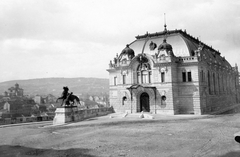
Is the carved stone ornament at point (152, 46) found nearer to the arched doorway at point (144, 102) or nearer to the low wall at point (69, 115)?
the arched doorway at point (144, 102)

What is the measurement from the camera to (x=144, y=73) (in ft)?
131

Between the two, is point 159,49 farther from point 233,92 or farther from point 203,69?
point 233,92

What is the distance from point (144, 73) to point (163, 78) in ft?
12.4

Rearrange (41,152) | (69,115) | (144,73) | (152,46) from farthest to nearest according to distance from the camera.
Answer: (152,46)
(144,73)
(69,115)
(41,152)

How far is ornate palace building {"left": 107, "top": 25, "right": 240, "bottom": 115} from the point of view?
121ft

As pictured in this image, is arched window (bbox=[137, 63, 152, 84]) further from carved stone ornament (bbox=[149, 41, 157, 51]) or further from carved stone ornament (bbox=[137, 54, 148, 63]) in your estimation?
carved stone ornament (bbox=[149, 41, 157, 51])

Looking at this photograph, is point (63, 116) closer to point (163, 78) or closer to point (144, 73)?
point (144, 73)

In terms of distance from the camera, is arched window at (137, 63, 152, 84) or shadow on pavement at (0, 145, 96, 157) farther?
arched window at (137, 63, 152, 84)

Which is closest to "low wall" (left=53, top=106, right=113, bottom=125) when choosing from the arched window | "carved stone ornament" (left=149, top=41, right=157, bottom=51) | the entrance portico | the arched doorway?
the entrance portico

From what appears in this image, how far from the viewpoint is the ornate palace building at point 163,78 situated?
121ft

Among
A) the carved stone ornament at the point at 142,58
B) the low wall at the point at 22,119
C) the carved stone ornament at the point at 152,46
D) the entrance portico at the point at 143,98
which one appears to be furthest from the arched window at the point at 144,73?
the low wall at the point at 22,119

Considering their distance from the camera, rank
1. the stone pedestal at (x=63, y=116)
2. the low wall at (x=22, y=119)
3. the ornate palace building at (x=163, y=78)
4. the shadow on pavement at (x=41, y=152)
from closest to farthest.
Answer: the shadow on pavement at (x=41, y=152), the stone pedestal at (x=63, y=116), the low wall at (x=22, y=119), the ornate palace building at (x=163, y=78)

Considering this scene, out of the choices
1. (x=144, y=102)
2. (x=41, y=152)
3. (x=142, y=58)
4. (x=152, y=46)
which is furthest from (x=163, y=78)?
(x=41, y=152)

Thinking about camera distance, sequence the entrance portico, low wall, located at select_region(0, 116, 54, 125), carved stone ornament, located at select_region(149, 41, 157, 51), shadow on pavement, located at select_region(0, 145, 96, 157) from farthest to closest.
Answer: carved stone ornament, located at select_region(149, 41, 157, 51)
the entrance portico
low wall, located at select_region(0, 116, 54, 125)
shadow on pavement, located at select_region(0, 145, 96, 157)
